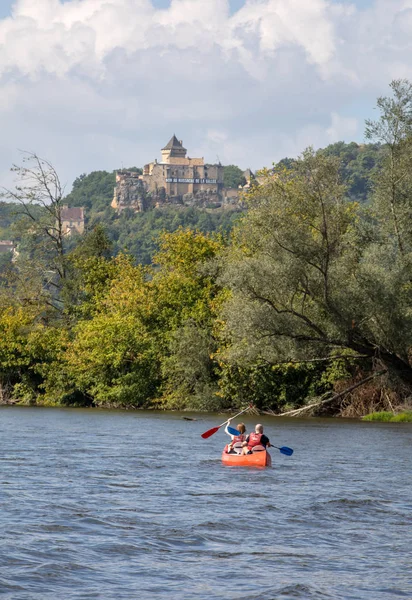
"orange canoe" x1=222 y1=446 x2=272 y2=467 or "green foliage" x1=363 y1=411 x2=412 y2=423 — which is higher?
"green foliage" x1=363 y1=411 x2=412 y2=423

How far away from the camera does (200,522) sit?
16906 mm

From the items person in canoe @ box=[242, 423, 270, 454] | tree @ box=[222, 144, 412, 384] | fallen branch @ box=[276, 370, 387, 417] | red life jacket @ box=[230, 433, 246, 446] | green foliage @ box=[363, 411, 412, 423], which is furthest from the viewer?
fallen branch @ box=[276, 370, 387, 417]

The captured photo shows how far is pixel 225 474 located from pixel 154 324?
31827 mm

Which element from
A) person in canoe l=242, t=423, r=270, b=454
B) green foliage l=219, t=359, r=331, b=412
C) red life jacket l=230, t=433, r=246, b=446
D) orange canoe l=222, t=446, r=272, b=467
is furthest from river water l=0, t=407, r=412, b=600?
green foliage l=219, t=359, r=331, b=412

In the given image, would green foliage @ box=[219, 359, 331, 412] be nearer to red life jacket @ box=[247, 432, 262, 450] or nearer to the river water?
the river water

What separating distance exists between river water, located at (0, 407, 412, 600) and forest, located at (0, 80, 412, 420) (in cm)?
1017

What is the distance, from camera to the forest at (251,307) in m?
40.3

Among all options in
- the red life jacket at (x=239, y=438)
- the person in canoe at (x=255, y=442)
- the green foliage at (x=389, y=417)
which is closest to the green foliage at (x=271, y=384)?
the green foliage at (x=389, y=417)

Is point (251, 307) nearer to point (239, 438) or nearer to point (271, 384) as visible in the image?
point (271, 384)

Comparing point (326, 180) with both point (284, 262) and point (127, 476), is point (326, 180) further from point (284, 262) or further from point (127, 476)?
point (127, 476)

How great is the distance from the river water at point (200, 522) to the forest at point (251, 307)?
10.2 m

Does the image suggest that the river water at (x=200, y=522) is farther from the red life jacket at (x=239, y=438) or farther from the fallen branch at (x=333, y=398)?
the fallen branch at (x=333, y=398)

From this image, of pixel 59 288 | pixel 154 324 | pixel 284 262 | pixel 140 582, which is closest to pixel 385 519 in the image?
pixel 140 582

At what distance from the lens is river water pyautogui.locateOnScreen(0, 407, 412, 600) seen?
12.6 metres
